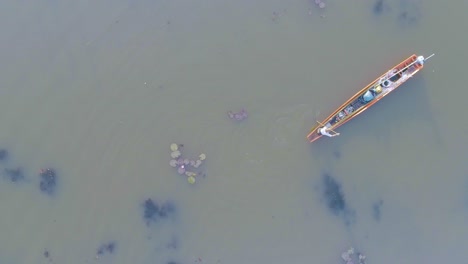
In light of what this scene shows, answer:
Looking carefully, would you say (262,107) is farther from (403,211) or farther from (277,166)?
(403,211)

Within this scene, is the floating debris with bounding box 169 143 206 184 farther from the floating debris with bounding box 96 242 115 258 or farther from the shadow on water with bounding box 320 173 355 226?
the shadow on water with bounding box 320 173 355 226

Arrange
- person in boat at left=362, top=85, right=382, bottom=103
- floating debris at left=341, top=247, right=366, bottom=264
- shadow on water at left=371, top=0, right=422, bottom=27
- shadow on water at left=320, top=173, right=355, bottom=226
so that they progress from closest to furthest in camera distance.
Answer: person in boat at left=362, top=85, right=382, bottom=103 → floating debris at left=341, top=247, right=366, bottom=264 → shadow on water at left=320, top=173, right=355, bottom=226 → shadow on water at left=371, top=0, right=422, bottom=27

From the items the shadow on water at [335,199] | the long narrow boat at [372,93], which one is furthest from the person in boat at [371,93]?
the shadow on water at [335,199]

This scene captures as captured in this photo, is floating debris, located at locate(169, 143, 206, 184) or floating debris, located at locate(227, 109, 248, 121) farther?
floating debris, located at locate(227, 109, 248, 121)

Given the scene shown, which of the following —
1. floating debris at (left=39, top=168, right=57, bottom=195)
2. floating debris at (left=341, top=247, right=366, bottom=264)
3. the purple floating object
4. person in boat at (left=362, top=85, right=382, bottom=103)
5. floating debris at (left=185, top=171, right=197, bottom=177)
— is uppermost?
person in boat at (left=362, top=85, right=382, bottom=103)

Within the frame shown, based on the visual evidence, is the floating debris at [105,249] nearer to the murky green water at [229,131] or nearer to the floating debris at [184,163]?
the murky green water at [229,131]

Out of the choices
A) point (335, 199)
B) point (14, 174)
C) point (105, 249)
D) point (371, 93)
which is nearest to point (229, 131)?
point (335, 199)

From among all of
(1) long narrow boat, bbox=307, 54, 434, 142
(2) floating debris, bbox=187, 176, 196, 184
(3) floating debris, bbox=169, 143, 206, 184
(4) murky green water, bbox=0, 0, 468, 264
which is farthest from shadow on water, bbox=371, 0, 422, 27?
(2) floating debris, bbox=187, 176, 196, 184

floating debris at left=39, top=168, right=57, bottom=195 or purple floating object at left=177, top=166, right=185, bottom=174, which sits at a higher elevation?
floating debris at left=39, top=168, right=57, bottom=195
